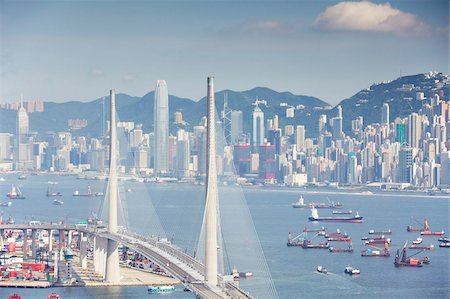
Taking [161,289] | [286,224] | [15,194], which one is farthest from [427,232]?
[15,194]

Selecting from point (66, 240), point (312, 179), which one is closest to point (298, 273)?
point (66, 240)

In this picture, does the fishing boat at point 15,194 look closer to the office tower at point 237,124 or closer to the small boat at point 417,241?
the small boat at point 417,241

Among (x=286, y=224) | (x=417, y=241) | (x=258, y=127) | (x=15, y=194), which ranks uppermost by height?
(x=258, y=127)

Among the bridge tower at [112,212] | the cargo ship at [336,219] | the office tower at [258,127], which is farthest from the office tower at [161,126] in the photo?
the bridge tower at [112,212]

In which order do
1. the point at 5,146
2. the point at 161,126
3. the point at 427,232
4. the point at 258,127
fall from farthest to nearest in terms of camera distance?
the point at 258,127 < the point at 5,146 < the point at 161,126 < the point at 427,232

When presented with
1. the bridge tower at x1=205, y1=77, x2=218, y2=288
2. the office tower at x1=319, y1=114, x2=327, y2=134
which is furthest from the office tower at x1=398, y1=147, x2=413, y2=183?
the bridge tower at x1=205, y1=77, x2=218, y2=288

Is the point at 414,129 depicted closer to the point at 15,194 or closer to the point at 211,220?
the point at 15,194

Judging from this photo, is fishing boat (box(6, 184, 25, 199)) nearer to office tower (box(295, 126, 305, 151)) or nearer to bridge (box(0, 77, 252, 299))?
bridge (box(0, 77, 252, 299))

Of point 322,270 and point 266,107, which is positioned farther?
point 266,107
